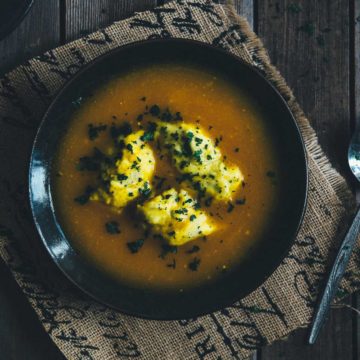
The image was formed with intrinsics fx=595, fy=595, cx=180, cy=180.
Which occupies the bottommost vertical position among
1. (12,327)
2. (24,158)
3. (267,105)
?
(12,327)

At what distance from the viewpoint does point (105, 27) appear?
1.80 m

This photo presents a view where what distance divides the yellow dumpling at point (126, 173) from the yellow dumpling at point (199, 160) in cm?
6

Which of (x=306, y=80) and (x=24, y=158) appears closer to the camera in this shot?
(x=24, y=158)

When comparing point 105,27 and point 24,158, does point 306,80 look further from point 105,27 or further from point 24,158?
point 24,158

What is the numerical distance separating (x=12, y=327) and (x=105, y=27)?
95 cm

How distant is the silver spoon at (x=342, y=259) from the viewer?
1.79 meters

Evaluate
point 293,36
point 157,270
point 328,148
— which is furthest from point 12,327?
point 293,36

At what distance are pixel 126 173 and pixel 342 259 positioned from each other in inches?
27.9

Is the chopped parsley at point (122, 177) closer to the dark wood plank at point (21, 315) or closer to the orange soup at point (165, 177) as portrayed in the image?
the orange soup at point (165, 177)

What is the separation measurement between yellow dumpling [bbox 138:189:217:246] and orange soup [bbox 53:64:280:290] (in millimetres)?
19

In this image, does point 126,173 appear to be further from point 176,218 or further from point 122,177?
point 176,218

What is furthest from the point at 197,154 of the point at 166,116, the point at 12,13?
the point at 12,13

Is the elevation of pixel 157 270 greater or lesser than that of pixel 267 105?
lesser

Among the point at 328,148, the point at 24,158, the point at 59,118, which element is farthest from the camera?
the point at 328,148
